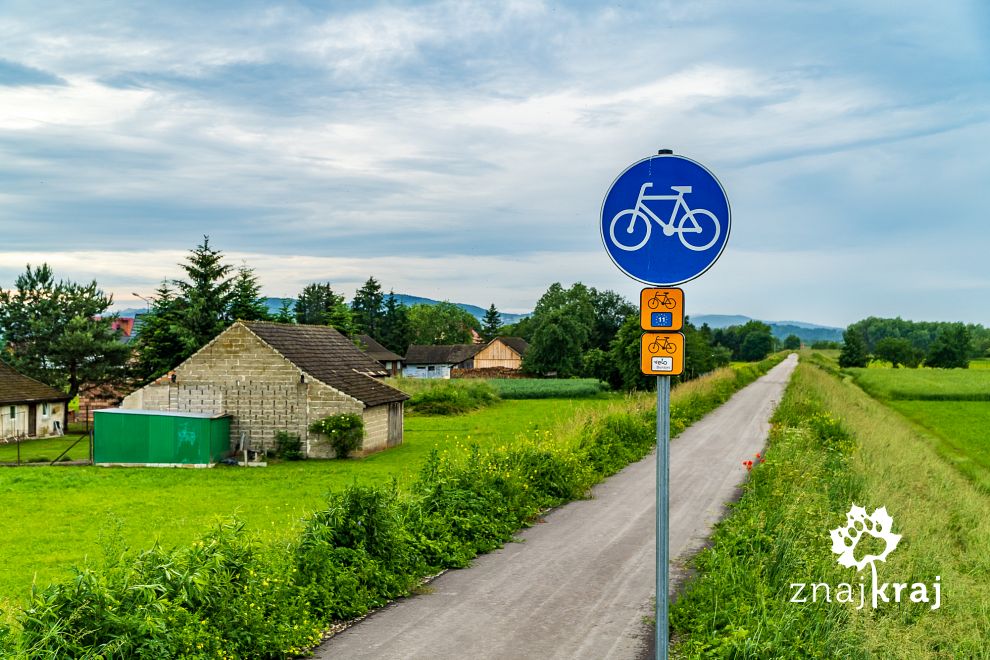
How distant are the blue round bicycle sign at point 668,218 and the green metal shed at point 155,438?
2728cm

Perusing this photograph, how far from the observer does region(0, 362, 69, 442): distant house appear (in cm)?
3956

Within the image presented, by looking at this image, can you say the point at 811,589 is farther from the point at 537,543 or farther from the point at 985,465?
the point at 985,465

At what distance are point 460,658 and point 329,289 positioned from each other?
122 m

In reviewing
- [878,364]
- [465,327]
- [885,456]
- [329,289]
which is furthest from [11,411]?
[878,364]

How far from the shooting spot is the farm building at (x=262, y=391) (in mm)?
30938

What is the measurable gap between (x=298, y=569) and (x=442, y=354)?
107 meters

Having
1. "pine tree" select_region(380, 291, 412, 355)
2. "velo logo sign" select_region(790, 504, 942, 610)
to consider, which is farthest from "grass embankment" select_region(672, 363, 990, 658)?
"pine tree" select_region(380, 291, 412, 355)

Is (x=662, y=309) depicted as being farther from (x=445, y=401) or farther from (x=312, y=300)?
(x=312, y=300)

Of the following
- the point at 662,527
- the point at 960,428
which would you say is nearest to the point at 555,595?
the point at 662,527

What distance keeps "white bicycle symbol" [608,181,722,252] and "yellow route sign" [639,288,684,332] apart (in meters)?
0.33

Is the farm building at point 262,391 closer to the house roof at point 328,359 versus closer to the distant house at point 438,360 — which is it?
the house roof at point 328,359

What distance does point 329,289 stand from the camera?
12581cm

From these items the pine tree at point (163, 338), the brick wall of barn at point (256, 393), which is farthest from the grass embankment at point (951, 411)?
the pine tree at point (163, 338)

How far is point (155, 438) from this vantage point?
29.3 meters
